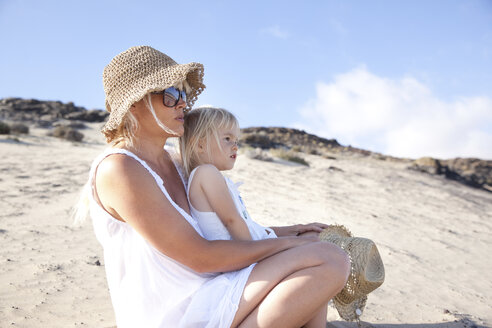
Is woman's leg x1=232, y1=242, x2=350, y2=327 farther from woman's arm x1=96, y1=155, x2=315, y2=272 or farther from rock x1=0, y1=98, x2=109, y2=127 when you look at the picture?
rock x1=0, y1=98, x2=109, y2=127

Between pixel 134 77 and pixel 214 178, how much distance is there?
26.5 inches

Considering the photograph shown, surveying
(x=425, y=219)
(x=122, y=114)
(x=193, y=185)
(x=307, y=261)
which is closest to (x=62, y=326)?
(x=193, y=185)

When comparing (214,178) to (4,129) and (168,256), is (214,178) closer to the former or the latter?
(168,256)

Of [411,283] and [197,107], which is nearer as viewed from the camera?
[197,107]

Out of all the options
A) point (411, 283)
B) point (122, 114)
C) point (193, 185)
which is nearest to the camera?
point (122, 114)

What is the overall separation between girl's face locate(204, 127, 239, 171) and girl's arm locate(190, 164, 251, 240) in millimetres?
404

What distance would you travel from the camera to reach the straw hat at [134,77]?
7.15 feet

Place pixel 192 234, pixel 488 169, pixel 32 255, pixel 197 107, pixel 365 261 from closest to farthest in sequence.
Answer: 1. pixel 192 234
2. pixel 365 261
3. pixel 197 107
4. pixel 32 255
5. pixel 488 169

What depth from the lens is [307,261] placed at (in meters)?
2.07

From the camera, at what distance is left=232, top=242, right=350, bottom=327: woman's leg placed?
204 centimetres

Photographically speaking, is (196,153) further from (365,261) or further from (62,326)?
(62,326)

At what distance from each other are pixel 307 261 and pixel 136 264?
82 centimetres

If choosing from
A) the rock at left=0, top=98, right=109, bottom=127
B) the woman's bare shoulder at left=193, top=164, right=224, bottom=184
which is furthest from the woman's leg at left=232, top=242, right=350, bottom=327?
the rock at left=0, top=98, right=109, bottom=127

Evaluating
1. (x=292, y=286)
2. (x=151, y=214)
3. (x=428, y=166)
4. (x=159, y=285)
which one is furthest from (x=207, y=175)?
(x=428, y=166)
